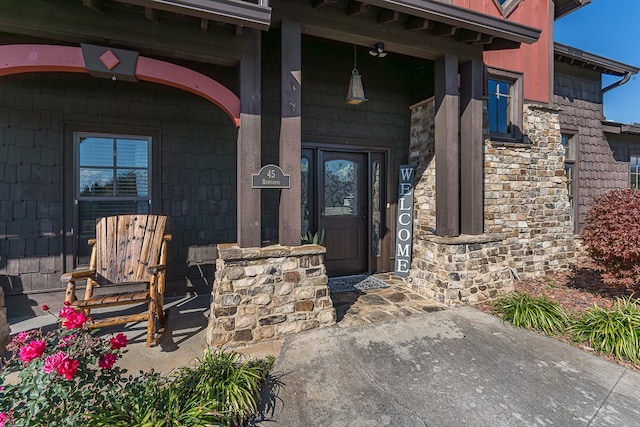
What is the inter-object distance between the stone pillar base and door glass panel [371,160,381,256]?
934mm

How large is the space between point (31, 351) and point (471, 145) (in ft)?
14.7

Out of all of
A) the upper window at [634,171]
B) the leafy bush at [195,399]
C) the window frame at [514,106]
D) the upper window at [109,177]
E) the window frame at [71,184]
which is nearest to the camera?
the leafy bush at [195,399]

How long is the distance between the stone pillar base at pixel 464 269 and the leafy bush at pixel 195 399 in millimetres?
2523

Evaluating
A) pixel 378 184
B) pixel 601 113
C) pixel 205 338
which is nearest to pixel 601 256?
pixel 378 184

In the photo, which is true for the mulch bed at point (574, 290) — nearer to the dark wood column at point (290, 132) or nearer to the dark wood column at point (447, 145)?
the dark wood column at point (447, 145)

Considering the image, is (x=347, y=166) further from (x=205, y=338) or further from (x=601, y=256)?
(x=601, y=256)

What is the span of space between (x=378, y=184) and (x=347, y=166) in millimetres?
612

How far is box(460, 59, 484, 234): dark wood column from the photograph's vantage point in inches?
154

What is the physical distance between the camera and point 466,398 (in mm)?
2043

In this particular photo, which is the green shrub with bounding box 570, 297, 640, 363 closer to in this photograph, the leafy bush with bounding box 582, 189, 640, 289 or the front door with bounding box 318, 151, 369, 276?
the leafy bush with bounding box 582, 189, 640, 289

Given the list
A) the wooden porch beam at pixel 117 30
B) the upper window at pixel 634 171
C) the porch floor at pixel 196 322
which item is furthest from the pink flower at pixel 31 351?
the upper window at pixel 634 171

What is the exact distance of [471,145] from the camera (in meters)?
3.93

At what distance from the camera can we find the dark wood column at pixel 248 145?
9.46 feet

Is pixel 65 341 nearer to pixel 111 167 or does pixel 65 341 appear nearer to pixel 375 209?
pixel 111 167
